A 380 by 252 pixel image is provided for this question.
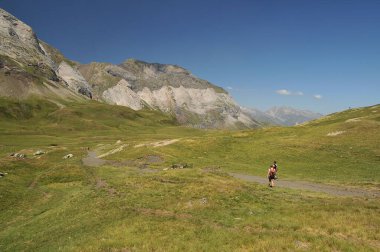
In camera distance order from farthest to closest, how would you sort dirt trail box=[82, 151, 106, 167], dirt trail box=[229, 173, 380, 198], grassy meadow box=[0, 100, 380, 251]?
dirt trail box=[82, 151, 106, 167] < dirt trail box=[229, 173, 380, 198] < grassy meadow box=[0, 100, 380, 251]

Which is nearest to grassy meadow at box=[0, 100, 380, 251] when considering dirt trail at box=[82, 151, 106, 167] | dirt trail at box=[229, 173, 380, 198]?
dirt trail at box=[229, 173, 380, 198]

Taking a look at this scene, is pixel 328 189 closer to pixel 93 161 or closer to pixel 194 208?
pixel 194 208

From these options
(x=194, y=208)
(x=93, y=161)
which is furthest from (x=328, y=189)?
(x=93, y=161)

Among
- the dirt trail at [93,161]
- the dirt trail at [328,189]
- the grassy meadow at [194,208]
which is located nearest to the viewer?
the grassy meadow at [194,208]

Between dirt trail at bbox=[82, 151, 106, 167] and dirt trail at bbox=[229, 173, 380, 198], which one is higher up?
dirt trail at bbox=[229, 173, 380, 198]

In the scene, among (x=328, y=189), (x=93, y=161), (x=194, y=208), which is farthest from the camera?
(x=93, y=161)

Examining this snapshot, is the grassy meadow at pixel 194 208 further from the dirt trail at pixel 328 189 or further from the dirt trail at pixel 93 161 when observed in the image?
the dirt trail at pixel 93 161

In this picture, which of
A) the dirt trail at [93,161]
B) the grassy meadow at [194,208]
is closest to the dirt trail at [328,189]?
the grassy meadow at [194,208]

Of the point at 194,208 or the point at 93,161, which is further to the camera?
the point at 93,161

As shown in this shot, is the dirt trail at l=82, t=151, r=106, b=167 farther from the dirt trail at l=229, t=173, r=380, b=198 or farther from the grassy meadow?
the dirt trail at l=229, t=173, r=380, b=198

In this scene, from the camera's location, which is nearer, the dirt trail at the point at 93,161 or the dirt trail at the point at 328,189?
the dirt trail at the point at 328,189

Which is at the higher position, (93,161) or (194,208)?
(194,208)

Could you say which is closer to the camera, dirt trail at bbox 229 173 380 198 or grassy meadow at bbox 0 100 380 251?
grassy meadow at bbox 0 100 380 251

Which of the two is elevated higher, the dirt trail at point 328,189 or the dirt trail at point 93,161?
the dirt trail at point 328,189
